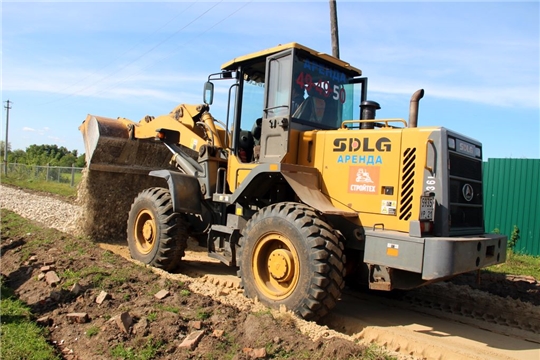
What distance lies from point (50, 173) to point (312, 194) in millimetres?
30286

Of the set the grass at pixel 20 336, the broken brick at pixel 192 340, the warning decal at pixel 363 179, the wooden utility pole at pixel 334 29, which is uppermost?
the wooden utility pole at pixel 334 29

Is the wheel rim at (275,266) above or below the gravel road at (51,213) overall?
above

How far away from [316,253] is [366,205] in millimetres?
898

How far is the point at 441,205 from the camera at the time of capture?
4730mm

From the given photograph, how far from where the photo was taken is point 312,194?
5289 mm

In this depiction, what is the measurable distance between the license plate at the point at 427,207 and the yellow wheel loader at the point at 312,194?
12 mm

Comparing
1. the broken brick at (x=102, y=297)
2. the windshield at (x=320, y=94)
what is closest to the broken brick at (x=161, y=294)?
the broken brick at (x=102, y=297)

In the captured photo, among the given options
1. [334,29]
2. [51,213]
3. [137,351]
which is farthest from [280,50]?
[51,213]

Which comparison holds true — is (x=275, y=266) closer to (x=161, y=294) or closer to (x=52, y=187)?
(x=161, y=294)

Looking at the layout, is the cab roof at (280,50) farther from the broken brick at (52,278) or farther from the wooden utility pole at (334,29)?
the wooden utility pole at (334,29)

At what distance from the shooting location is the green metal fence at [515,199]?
10.6 meters

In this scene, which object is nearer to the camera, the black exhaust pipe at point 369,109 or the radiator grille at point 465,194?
the radiator grille at point 465,194

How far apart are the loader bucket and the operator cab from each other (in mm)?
2956

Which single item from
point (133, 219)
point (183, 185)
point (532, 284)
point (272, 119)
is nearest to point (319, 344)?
point (272, 119)
